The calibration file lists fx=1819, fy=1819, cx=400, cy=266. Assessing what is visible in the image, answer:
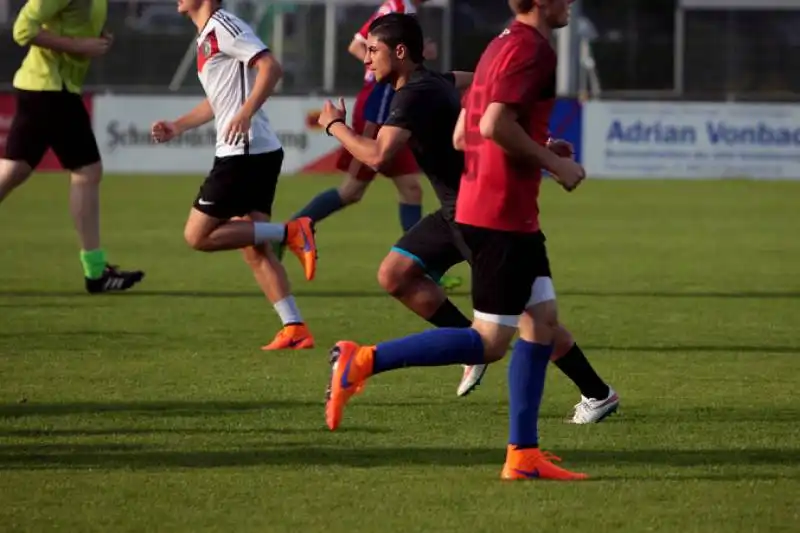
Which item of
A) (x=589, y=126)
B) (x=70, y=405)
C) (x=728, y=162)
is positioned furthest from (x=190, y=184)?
(x=70, y=405)

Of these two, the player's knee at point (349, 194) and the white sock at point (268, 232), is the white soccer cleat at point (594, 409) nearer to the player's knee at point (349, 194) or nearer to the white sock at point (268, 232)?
the white sock at point (268, 232)

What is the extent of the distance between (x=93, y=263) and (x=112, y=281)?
24 centimetres

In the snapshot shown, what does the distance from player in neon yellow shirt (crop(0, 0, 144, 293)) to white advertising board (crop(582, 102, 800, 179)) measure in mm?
15644

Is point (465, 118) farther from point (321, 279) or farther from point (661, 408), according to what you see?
point (321, 279)

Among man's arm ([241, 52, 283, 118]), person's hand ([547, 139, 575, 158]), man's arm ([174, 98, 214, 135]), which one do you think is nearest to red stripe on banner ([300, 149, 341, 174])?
man's arm ([174, 98, 214, 135])

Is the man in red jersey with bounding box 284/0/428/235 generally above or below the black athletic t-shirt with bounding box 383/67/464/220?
below

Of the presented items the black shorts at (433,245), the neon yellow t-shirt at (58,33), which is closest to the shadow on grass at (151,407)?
the black shorts at (433,245)

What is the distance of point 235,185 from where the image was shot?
32.6 ft

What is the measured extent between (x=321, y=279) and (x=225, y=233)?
163 inches

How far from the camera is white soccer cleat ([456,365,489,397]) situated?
27.1ft

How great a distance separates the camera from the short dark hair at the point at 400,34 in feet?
25.0

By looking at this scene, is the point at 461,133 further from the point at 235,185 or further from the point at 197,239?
the point at 197,239

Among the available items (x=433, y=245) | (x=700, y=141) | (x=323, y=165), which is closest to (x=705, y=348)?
(x=433, y=245)

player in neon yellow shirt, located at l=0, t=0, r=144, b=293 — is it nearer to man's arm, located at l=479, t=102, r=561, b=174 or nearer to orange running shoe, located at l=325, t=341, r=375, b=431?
orange running shoe, located at l=325, t=341, r=375, b=431
